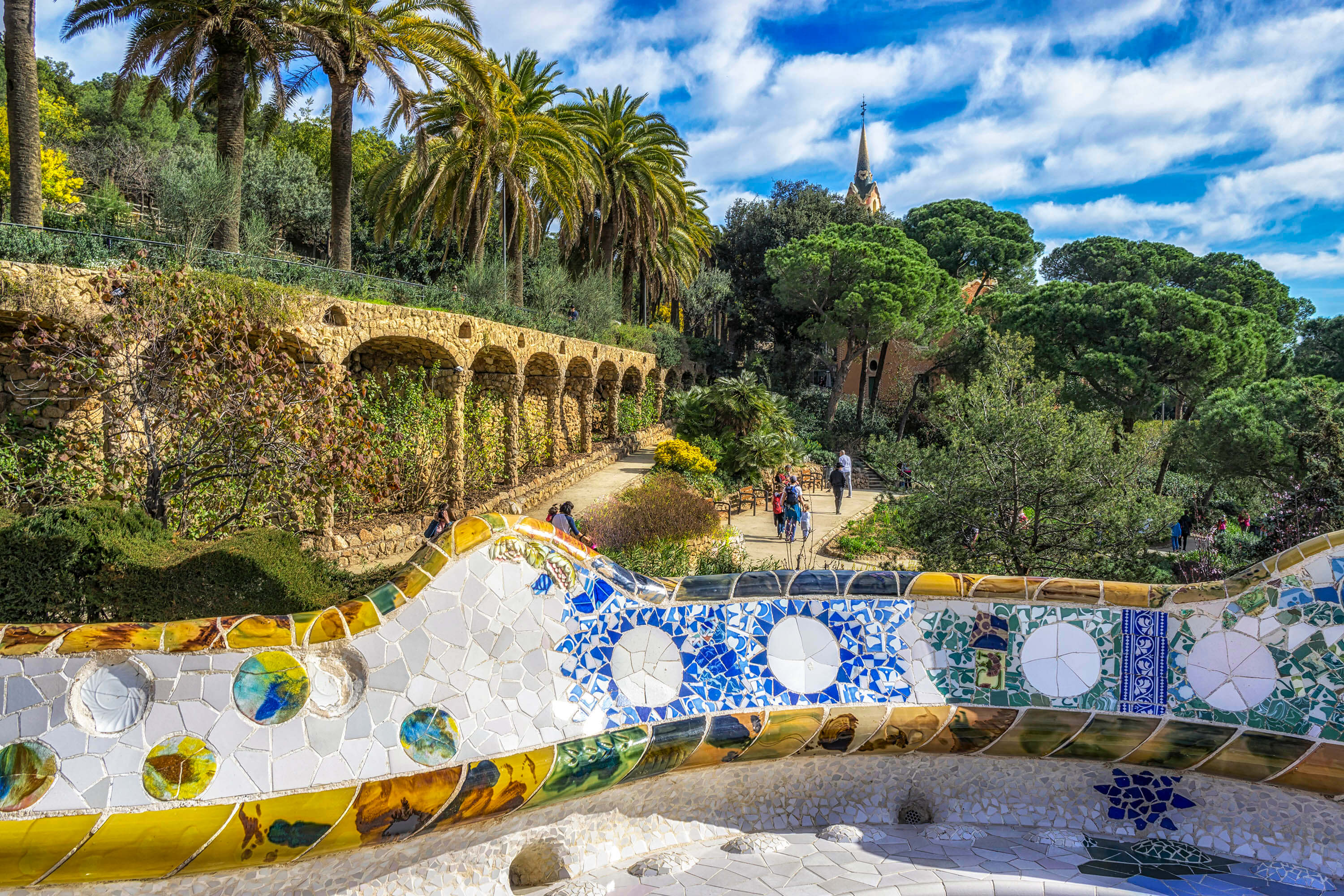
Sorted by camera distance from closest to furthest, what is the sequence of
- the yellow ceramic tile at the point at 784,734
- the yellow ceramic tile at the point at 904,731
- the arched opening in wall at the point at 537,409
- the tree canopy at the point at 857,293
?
the yellow ceramic tile at the point at 784,734 < the yellow ceramic tile at the point at 904,731 < the arched opening in wall at the point at 537,409 < the tree canopy at the point at 857,293

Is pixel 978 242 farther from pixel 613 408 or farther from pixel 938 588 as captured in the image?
pixel 938 588

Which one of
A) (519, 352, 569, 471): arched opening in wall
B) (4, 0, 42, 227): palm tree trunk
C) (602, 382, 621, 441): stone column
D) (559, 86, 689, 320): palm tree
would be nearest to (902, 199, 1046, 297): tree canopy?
(559, 86, 689, 320): palm tree

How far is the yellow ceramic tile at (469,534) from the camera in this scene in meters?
3.00

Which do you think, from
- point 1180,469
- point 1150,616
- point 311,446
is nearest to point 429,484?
point 311,446

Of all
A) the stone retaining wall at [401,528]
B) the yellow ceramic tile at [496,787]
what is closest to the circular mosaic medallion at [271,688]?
the yellow ceramic tile at [496,787]

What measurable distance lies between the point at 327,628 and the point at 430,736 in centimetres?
52

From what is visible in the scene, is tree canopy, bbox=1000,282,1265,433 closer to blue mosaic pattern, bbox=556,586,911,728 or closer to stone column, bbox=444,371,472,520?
stone column, bbox=444,371,472,520

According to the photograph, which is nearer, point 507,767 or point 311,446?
point 507,767

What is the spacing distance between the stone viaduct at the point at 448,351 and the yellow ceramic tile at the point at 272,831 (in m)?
6.07

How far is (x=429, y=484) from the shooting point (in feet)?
43.4

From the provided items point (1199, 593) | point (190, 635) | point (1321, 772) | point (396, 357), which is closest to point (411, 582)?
point (190, 635)

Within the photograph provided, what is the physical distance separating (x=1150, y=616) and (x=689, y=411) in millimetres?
17158

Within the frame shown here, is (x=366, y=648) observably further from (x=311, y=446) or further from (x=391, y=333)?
(x=391, y=333)

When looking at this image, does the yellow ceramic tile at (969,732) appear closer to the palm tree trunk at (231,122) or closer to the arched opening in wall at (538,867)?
the arched opening in wall at (538,867)
